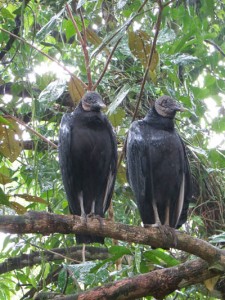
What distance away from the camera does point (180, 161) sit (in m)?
3.82

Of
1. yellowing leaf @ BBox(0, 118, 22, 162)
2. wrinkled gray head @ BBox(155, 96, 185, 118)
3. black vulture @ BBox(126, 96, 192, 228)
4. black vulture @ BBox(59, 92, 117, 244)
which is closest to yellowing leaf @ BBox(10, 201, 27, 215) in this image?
yellowing leaf @ BBox(0, 118, 22, 162)

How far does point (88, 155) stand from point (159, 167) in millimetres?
468

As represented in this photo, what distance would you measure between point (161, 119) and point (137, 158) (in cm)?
36

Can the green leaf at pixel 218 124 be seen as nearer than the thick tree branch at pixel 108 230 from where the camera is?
No

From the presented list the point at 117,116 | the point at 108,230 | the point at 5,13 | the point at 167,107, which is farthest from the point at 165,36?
the point at 108,230

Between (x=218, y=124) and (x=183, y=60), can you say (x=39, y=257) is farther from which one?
(x=183, y=60)

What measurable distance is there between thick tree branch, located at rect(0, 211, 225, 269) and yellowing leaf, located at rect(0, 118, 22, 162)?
30.2 inches

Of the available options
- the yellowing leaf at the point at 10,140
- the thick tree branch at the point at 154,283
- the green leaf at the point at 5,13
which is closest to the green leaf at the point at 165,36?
the green leaf at the point at 5,13

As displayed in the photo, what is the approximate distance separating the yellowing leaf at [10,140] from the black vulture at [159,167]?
2.43 feet

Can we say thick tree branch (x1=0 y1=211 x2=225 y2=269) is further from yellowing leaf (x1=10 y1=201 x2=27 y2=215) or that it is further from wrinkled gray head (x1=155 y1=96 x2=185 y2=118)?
wrinkled gray head (x1=155 y1=96 x2=185 y2=118)

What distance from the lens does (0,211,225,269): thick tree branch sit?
7.92 ft

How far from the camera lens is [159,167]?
3.76m

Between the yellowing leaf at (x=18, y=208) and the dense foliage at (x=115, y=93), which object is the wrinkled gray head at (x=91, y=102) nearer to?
the dense foliage at (x=115, y=93)

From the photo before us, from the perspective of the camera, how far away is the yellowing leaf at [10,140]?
3270mm
